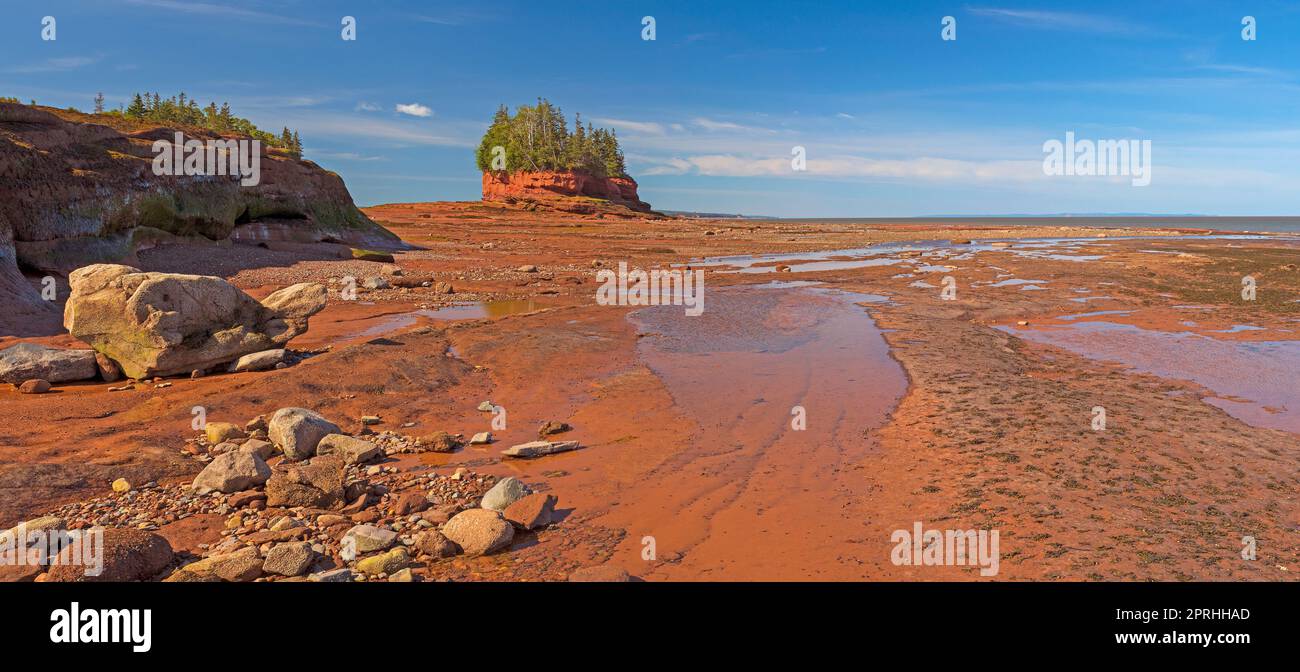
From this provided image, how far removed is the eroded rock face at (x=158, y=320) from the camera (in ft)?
35.9

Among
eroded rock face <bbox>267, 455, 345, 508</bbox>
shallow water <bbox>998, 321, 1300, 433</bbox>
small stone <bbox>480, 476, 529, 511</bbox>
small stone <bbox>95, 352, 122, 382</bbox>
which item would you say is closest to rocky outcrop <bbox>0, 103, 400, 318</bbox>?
small stone <bbox>95, 352, 122, 382</bbox>

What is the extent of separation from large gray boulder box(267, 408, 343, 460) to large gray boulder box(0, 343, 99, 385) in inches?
206

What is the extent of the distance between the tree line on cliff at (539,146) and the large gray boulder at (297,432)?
3546 inches

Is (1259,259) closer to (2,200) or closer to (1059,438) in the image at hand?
(1059,438)

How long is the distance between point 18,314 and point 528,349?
11.4m

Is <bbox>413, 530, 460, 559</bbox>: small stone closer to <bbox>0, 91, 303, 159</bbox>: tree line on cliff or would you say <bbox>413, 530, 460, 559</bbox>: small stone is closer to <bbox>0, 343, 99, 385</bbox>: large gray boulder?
<bbox>0, 343, 99, 385</bbox>: large gray boulder

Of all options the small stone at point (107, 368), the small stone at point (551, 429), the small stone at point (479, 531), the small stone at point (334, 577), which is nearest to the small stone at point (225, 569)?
the small stone at point (334, 577)

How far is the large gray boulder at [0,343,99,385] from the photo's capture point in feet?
33.8

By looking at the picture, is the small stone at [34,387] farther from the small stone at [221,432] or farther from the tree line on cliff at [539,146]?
the tree line on cliff at [539,146]

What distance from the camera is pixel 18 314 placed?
14.1 m

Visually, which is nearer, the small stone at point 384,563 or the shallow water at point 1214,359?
the small stone at point 384,563

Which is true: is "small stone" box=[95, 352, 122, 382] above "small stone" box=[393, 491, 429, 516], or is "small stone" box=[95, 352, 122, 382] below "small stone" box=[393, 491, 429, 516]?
above

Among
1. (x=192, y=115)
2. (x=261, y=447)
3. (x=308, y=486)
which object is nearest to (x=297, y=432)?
(x=261, y=447)
